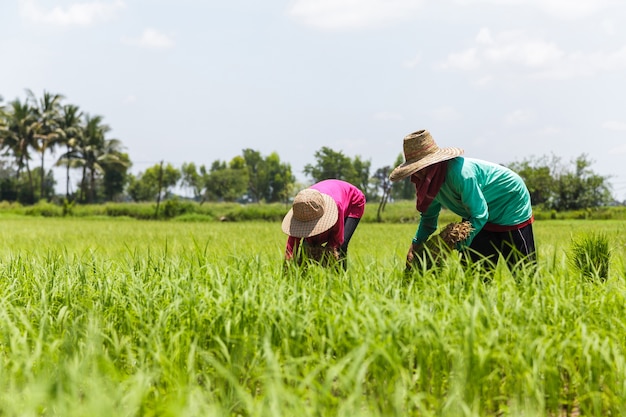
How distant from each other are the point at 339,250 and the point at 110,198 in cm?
5573

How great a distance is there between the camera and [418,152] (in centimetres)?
343

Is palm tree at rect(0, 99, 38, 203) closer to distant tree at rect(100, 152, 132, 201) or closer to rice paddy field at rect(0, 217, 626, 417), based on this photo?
distant tree at rect(100, 152, 132, 201)

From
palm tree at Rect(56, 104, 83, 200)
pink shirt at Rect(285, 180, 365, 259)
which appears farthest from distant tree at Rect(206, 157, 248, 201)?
pink shirt at Rect(285, 180, 365, 259)

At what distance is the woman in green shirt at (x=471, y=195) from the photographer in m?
3.36

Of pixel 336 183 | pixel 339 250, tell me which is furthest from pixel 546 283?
pixel 336 183

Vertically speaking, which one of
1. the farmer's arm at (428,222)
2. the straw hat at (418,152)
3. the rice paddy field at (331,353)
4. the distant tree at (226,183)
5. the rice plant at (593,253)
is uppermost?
the distant tree at (226,183)

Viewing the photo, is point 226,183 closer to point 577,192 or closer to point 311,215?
point 577,192

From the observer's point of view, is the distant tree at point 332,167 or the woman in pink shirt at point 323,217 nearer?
the woman in pink shirt at point 323,217

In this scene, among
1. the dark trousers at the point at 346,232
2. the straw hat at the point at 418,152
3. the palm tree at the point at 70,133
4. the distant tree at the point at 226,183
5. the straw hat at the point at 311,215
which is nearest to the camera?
the straw hat at the point at 418,152

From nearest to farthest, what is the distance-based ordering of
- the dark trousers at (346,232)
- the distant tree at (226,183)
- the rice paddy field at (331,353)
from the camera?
the rice paddy field at (331,353) < the dark trousers at (346,232) < the distant tree at (226,183)

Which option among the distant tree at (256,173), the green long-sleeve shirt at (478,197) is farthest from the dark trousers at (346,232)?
the distant tree at (256,173)

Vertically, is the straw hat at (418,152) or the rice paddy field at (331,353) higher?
the straw hat at (418,152)

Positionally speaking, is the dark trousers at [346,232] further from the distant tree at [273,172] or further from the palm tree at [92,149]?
the distant tree at [273,172]

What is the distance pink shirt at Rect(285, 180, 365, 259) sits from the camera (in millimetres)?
3916
